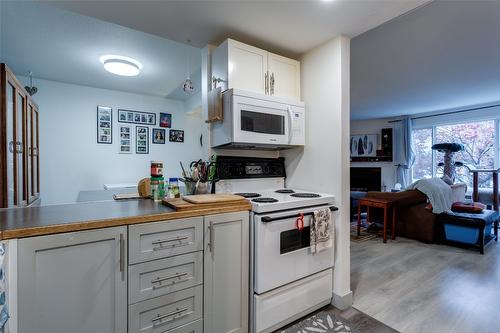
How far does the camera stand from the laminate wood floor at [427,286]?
1780mm

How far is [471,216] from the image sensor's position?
3.12m

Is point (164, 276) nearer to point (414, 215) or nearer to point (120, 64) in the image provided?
point (120, 64)

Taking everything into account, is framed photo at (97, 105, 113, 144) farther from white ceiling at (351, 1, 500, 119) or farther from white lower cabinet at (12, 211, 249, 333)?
white ceiling at (351, 1, 500, 119)

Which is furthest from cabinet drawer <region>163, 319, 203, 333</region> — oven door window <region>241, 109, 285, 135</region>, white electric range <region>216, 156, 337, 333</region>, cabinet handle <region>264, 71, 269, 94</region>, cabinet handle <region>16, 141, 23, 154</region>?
cabinet handle <region>16, 141, 23, 154</region>

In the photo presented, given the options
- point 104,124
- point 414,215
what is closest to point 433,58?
point 414,215

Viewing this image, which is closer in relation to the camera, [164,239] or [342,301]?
[164,239]

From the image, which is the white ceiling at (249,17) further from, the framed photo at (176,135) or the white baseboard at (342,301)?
the framed photo at (176,135)

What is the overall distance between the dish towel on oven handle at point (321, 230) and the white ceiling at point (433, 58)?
1.79 m

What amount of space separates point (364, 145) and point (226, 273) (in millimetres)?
6569

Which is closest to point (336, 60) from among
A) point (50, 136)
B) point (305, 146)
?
point (305, 146)

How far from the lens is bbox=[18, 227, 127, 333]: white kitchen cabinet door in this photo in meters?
1.00

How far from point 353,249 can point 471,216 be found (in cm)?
153

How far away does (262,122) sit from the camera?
76.1 inches

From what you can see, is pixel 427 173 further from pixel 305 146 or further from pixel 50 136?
pixel 50 136
